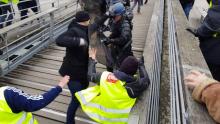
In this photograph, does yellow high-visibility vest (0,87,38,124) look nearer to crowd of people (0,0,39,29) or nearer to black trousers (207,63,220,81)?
black trousers (207,63,220,81)

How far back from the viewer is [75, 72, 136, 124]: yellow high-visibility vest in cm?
319

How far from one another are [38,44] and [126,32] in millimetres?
3442

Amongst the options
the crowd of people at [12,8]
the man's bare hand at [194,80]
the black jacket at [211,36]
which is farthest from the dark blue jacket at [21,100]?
the crowd of people at [12,8]

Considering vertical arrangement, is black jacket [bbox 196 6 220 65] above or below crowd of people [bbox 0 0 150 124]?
above

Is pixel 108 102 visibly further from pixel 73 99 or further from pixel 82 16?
pixel 82 16

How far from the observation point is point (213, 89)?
6.01 feet

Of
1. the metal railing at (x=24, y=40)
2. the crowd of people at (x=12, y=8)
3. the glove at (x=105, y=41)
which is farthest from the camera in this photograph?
the crowd of people at (x=12, y=8)

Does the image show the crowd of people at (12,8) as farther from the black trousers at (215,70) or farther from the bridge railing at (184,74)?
the black trousers at (215,70)

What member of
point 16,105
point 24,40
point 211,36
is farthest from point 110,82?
point 24,40

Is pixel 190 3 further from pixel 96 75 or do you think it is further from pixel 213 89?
pixel 213 89

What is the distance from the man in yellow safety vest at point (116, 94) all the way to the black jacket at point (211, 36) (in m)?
0.76

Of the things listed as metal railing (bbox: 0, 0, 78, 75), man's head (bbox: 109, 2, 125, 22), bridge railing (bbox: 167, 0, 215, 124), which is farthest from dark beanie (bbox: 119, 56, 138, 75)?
metal railing (bbox: 0, 0, 78, 75)

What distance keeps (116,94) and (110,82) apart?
0.15m

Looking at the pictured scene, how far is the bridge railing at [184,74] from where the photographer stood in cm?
200
